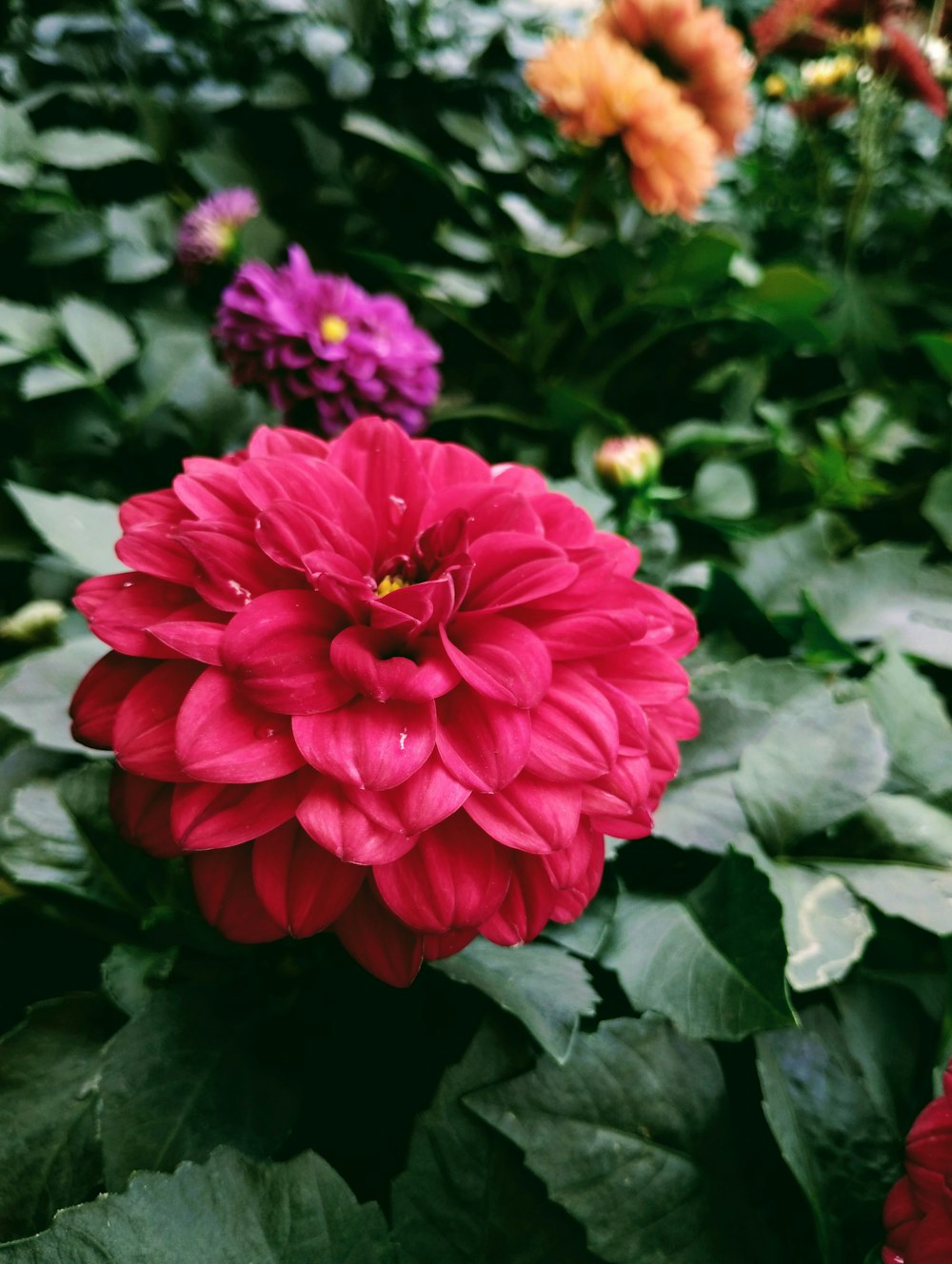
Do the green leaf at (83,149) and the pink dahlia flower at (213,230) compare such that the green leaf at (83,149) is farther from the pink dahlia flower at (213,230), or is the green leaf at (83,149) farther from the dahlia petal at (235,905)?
the dahlia petal at (235,905)

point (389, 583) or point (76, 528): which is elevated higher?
point (389, 583)

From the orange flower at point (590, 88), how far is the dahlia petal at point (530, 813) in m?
0.65

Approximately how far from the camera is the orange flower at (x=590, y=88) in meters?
0.69

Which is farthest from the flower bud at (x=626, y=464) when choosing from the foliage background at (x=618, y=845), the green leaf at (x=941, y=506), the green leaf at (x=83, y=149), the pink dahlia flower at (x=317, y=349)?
the green leaf at (x=83, y=149)

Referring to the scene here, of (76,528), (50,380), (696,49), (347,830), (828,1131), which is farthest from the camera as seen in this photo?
(696,49)

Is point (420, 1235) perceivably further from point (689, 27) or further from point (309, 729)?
point (689, 27)

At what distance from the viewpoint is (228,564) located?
0.29 metres

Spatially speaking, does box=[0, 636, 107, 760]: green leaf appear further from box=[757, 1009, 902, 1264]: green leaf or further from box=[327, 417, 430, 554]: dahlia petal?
box=[757, 1009, 902, 1264]: green leaf

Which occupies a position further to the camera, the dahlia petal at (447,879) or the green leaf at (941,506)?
the green leaf at (941,506)

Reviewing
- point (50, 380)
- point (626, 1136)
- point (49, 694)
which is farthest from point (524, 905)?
point (50, 380)

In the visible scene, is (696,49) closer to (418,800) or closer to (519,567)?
(519,567)

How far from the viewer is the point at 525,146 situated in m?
0.96

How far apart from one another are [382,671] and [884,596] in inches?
17.9

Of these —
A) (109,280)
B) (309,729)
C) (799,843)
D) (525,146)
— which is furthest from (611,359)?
(309,729)
